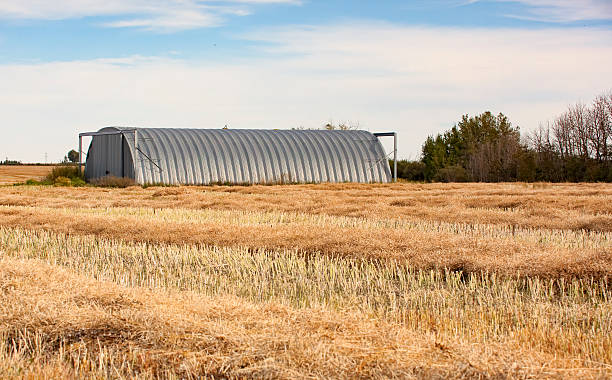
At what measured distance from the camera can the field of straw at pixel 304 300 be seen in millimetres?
4914

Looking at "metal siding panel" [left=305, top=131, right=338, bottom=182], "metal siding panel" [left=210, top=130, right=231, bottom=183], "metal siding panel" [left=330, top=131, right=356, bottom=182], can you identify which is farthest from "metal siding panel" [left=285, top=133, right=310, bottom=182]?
"metal siding panel" [left=210, top=130, right=231, bottom=183]

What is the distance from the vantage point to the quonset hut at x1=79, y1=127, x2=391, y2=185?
106ft

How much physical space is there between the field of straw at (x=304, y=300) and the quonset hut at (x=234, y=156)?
687 inches

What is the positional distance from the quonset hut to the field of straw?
17440 mm

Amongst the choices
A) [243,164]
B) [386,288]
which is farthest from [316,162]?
[386,288]

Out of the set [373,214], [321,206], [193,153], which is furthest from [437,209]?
[193,153]

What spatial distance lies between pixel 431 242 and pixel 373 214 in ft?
18.8

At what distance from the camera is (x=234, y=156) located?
3428 cm

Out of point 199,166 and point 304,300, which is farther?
point 199,166

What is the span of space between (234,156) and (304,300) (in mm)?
27277

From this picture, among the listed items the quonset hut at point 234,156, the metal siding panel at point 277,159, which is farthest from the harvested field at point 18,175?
the metal siding panel at point 277,159

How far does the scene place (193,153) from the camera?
3334cm

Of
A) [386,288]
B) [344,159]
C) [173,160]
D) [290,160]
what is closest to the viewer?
[386,288]

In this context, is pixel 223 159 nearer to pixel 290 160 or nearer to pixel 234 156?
pixel 234 156
